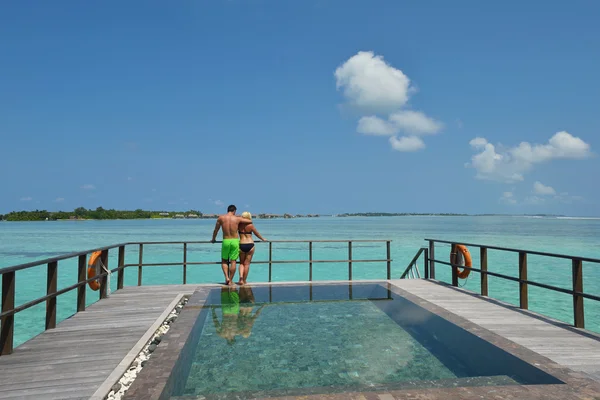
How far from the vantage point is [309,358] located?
14.2ft

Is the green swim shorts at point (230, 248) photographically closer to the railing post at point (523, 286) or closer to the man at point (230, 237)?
the man at point (230, 237)

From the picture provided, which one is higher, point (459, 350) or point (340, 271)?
point (459, 350)

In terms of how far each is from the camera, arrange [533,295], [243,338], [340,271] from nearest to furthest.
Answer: [243,338] < [533,295] < [340,271]

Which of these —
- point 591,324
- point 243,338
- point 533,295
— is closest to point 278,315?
point 243,338

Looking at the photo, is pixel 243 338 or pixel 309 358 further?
pixel 243 338

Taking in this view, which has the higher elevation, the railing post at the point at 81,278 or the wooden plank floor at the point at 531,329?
the railing post at the point at 81,278

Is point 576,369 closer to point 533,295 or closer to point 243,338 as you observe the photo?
point 243,338

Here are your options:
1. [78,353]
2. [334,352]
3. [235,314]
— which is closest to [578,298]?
[334,352]

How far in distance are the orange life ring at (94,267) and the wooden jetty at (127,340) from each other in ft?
0.87

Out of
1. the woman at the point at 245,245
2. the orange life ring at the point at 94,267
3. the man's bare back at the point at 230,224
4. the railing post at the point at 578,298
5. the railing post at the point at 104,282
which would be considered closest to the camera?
the railing post at the point at 578,298

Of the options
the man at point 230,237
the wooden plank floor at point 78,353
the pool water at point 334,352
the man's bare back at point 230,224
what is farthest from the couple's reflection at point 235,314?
the man's bare back at point 230,224

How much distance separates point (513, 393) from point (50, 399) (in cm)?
370

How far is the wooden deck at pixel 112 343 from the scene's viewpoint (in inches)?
137

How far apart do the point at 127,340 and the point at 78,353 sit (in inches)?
22.1
